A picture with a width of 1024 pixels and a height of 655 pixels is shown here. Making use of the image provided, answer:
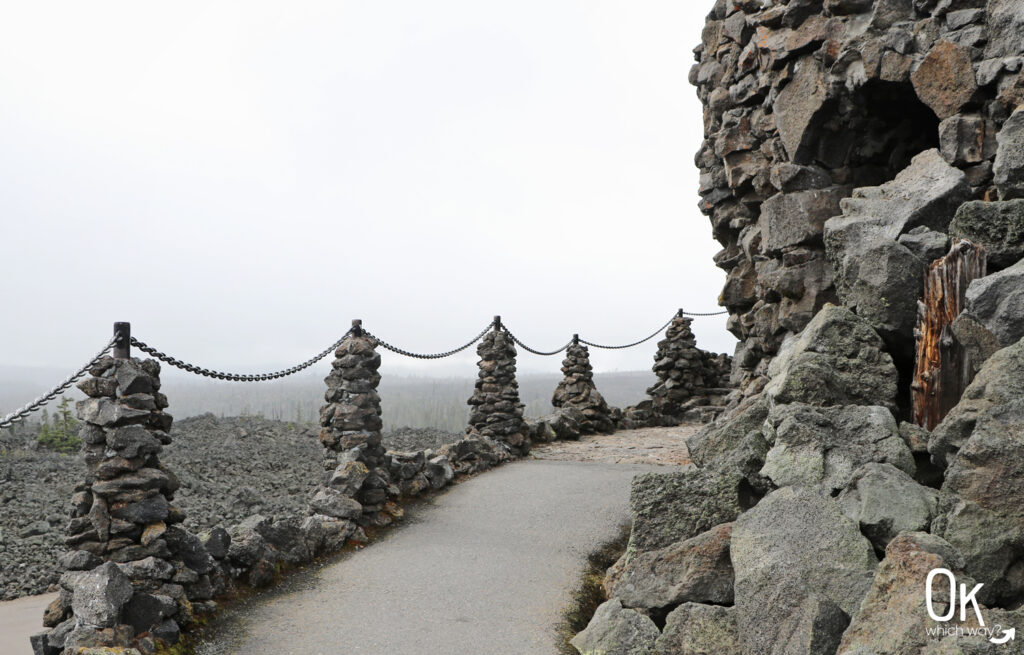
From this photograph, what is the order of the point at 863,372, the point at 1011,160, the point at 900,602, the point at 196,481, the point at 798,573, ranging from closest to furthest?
the point at 900,602 < the point at 798,573 < the point at 1011,160 < the point at 863,372 < the point at 196,481

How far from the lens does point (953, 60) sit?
6438 millimetres

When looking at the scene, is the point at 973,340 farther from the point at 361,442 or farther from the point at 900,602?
the point at 361,442

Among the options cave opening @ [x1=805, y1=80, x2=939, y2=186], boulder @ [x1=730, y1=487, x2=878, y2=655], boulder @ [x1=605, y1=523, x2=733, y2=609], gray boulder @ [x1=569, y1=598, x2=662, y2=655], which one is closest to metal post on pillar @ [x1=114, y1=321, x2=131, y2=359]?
gray boulder @ [x1=569, y1=598, x2=662, y2=655]

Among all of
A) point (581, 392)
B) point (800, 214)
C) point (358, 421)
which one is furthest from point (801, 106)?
point (581, 392)

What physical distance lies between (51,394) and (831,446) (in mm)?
6421

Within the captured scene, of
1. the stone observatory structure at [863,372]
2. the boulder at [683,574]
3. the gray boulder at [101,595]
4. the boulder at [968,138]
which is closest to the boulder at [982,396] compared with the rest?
the stone observatory structure at [863,372]

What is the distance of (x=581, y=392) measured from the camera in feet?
60.3

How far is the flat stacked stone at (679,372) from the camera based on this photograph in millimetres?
20266

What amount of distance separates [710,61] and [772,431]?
6.21 metres

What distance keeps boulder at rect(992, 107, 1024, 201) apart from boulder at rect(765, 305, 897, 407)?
5.22 feet

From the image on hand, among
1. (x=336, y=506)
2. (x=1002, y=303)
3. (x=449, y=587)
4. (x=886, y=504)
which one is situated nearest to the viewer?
(x=886, y=504)

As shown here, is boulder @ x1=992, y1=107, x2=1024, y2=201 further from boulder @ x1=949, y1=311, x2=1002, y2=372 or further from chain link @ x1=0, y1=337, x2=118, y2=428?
chain link @ x1=0, y1=337, x2=118, y2=428

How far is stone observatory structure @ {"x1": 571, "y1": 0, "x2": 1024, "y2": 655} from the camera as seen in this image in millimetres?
4199

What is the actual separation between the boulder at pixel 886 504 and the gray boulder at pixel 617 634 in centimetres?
167
